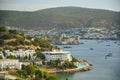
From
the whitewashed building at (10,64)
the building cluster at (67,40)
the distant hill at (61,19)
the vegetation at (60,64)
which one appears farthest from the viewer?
the distant hill at (61,19)

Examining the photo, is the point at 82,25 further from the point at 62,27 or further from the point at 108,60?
the point at 108,60

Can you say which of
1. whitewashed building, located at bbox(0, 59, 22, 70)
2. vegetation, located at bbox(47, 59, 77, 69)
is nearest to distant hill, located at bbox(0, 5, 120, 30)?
vegetation, located at bbox(47, 59, 77, 69)

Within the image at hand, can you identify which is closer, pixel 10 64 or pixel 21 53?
pixel 10 64

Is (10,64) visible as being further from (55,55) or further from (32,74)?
(55,55)

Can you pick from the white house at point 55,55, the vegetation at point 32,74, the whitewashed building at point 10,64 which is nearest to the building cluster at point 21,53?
the white house at point 55,55

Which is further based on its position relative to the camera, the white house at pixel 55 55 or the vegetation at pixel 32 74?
the white house at pixel 55 55

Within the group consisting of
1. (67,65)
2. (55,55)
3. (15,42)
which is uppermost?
(15,42)

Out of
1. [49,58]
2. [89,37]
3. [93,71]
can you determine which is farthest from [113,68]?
[89,37]

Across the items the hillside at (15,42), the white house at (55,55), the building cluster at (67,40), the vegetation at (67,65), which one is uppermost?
the hillside at (15,42)

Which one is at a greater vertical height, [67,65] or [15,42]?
[15,42]

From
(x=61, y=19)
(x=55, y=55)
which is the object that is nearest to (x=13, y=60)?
(x=55, y=55)

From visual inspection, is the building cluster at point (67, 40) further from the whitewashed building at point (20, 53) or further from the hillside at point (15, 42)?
the whitewashed building at point (20, 53)
